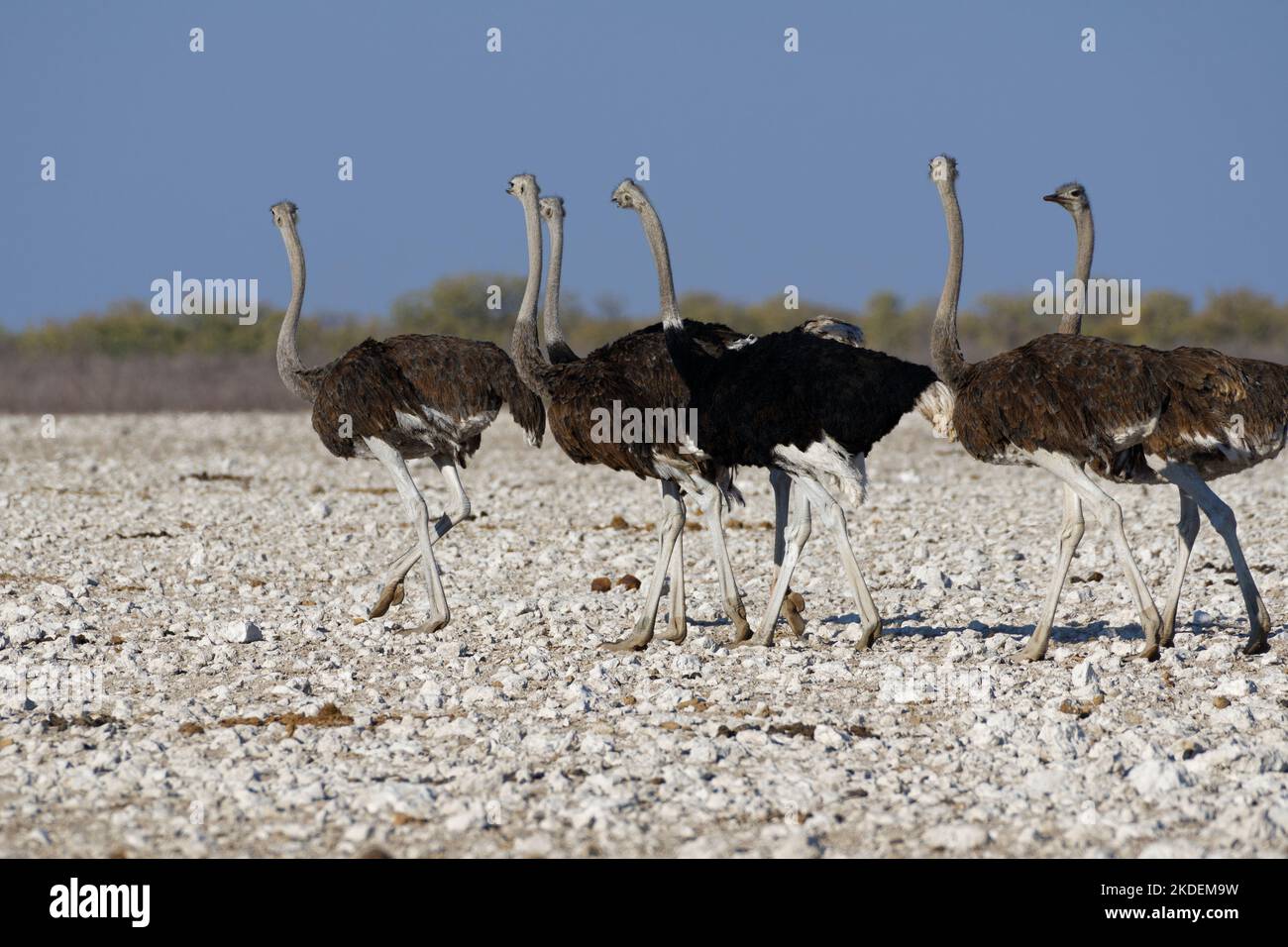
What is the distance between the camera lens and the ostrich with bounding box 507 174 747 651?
8445mm

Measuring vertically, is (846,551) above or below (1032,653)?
above

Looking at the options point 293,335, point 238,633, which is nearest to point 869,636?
point 238,633

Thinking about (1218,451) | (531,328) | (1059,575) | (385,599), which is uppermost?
(531,328)

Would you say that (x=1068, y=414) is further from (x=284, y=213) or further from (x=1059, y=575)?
(x=284, y=213)

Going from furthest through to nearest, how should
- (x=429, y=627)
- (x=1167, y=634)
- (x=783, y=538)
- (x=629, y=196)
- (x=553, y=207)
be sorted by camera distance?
(x=553, y=207) < (x=629, y=196) < (x=783, y=538) < (x=429, y=627) < (x=1167, y=634)

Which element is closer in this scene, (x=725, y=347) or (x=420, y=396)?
(x=725, y=347)

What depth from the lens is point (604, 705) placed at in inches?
283

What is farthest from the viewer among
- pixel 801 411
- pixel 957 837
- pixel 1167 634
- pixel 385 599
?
pixel 385 599

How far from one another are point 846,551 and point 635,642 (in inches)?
41.3

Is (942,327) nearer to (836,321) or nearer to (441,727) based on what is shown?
(836,321)

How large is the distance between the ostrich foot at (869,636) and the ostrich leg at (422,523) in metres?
2.06
